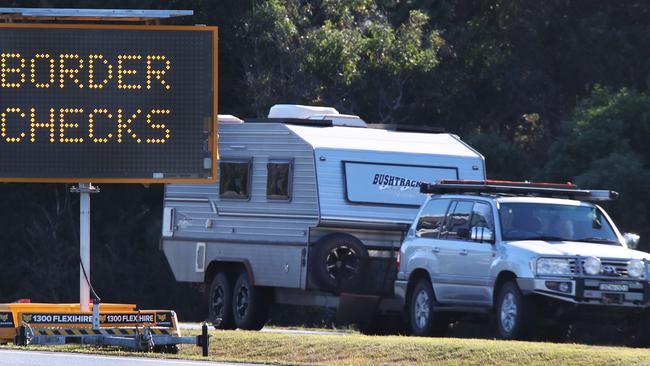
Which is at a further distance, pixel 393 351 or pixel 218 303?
pixel 218 303

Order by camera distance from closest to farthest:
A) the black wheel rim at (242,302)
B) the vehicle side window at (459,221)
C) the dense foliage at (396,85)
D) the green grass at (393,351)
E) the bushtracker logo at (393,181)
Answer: the green grass at (393,351), the vehicle side window at (459,221), the bushtracker logo at (393,181), the black wheel rim at (242,302), the dense foliage at (396,85)

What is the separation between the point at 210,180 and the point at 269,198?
5.80 metres

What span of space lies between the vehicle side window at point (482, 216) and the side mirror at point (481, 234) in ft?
0.19

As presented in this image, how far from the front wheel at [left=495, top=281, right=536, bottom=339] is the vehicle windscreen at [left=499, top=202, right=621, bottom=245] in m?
0.69

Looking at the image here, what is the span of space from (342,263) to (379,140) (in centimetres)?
197

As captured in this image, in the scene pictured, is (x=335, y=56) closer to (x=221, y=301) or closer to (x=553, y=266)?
(x=221, y=301)

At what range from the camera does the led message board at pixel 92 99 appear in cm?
1614

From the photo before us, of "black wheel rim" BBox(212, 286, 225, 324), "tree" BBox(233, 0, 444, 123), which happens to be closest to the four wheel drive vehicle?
"black wheel rim" BBox(212, 286, 225, 324)

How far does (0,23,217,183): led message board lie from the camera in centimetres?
1614

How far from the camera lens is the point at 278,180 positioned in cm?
2197

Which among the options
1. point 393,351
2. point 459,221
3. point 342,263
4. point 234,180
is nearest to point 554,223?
point 459,221

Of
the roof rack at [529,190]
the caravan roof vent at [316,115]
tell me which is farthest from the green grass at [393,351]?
the caravan roof vent at [316,115]

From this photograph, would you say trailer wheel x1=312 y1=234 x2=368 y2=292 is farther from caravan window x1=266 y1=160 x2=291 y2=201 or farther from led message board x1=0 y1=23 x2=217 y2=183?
led message board x1=0 y1=23 x2=217 y2=183

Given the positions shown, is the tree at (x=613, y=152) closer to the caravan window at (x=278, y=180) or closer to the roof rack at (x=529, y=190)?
the caravan window at (x=278, y=180)
